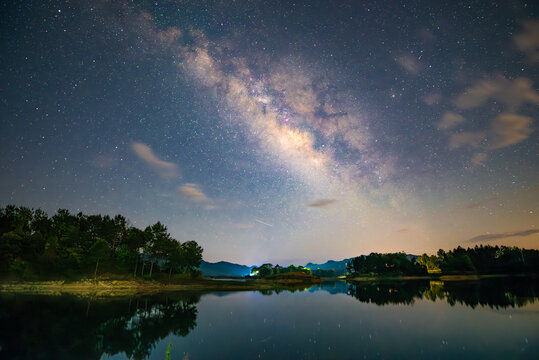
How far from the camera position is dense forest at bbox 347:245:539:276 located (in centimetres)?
15062

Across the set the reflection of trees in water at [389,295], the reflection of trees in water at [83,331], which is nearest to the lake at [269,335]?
the reflection of trees in water at [83,331]

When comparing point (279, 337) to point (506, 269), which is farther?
point (506, 269)

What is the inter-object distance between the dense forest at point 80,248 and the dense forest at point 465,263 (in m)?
146

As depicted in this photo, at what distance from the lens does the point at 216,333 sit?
21.5m

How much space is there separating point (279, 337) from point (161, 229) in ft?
285

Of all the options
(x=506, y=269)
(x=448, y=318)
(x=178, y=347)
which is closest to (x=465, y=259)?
(x=506, y=269)

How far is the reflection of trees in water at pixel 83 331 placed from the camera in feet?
51.3

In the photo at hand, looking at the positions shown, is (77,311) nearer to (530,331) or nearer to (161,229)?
(530,331)

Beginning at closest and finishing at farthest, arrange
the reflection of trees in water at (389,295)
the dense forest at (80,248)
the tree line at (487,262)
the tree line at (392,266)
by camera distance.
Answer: the reflection of trees in water at (389,295), the dense forest at (80,248), the tree line at (487,262), the tree line at (392,266)

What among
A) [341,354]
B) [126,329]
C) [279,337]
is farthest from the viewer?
[126,329]

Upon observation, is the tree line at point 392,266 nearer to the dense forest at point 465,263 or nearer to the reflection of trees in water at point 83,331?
the dense forest at point 465,263

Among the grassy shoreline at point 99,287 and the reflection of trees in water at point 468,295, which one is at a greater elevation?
the reflection of trees in water at point 468,295

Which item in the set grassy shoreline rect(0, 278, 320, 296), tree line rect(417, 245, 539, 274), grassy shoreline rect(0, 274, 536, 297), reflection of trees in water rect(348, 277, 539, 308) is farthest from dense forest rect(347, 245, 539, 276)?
grassy shoreline rect(0, 278, 320, 296)

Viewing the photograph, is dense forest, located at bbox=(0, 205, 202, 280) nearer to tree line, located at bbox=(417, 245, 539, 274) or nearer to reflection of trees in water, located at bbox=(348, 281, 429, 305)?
reflection of trees in water, located at bbox=(348, 281, 429, 305)
